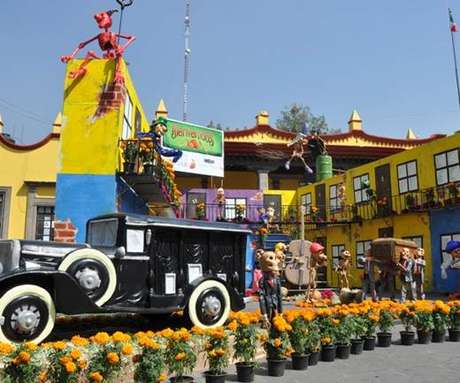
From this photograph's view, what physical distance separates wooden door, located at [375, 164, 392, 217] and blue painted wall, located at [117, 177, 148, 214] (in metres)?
12.0

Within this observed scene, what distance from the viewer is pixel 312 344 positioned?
6922 millimetres

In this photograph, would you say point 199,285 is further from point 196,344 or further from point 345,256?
point 345,256

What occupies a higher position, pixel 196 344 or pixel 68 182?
pixel 68 182

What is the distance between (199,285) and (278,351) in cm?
204

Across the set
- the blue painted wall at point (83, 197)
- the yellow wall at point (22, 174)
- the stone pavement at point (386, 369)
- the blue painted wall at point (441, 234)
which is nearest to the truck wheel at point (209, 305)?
the stone pavement at point (386, 369)

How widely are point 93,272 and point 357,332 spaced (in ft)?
14.8

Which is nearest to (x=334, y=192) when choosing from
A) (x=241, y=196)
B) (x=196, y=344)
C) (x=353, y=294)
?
(x=241, y=196)

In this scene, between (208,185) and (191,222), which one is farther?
(208,185)

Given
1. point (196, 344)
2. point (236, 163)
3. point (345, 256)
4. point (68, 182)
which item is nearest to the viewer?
point (196, 344)

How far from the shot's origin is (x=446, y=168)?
61.4 ft

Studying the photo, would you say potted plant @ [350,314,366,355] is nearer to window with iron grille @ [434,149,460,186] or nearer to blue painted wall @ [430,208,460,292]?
blue painted wall @ [430,208,460,292]

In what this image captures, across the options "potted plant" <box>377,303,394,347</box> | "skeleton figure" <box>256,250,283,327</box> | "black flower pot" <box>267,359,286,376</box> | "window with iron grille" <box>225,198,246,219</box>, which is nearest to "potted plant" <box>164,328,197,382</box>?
"black flower pot" <box>267,359,286,376</box>

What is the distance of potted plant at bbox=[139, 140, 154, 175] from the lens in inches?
483

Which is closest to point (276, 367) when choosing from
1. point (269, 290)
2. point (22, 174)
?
point (269, 290)
